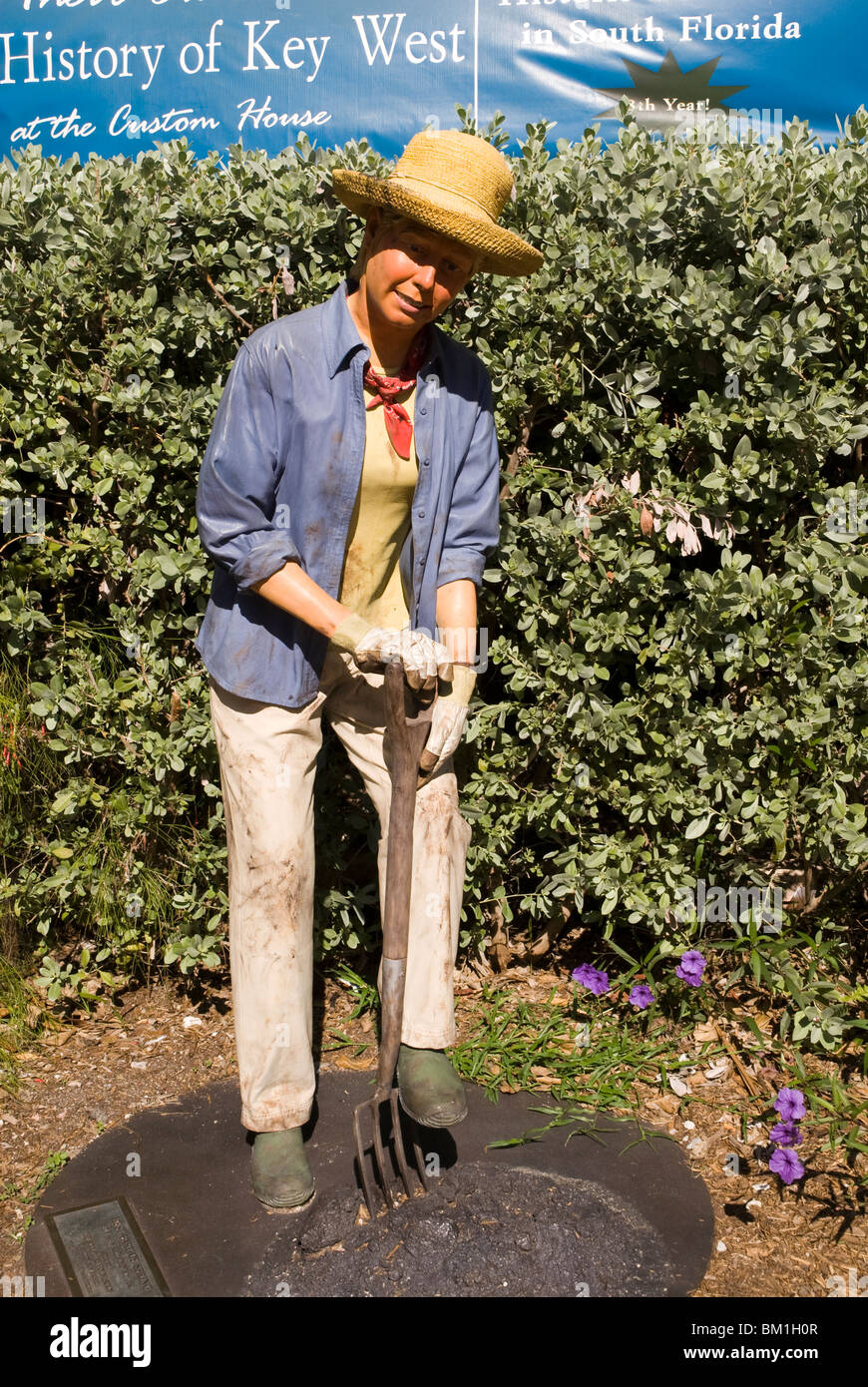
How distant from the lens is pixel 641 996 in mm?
3578

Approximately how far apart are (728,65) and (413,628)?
4599 mm

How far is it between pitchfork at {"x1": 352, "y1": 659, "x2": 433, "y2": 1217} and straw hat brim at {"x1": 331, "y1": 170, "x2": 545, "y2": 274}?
1059 millimetres

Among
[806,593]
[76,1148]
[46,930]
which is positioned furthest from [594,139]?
[76,1148]

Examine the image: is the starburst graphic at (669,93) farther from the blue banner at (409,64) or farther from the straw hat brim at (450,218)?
the straw hat brim at (450,218)

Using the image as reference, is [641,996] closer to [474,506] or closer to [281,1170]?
[281,1170]

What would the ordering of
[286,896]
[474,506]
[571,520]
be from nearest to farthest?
[286,896]
[474,506]
[571,520]

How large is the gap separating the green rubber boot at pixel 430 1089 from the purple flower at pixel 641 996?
0.72 m

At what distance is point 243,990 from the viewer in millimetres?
3021

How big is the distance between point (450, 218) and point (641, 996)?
7.40 feet

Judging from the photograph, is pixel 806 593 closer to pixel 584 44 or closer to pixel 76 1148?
pixel 76 1148

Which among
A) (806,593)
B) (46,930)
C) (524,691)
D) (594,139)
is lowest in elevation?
(46,930)

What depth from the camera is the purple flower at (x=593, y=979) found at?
144 inches

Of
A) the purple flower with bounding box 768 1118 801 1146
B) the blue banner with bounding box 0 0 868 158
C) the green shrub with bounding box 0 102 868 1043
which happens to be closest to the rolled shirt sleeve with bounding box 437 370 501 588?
the green shrub with bounding box 0 102 868 1043

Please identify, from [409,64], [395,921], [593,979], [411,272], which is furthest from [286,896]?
→ [409,64]
